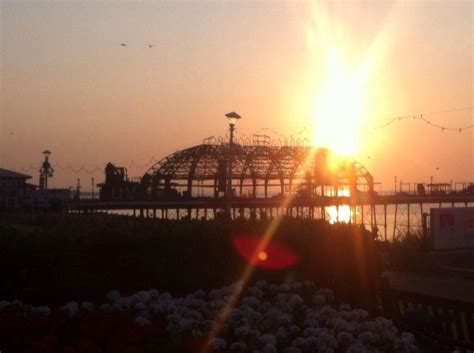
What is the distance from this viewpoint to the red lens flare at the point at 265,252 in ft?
33.4

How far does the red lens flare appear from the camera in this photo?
1017 centimetres

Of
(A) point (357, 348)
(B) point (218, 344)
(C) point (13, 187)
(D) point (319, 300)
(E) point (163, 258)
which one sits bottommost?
(A) point (357, 348)

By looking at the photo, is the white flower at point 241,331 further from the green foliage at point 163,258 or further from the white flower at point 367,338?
the green foliage at point 163,258

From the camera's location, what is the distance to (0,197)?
4425 centimetres

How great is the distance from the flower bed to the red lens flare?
780 millimetres

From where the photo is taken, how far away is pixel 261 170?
5400 centimetres

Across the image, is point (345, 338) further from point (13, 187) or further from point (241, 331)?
point (13, 187)

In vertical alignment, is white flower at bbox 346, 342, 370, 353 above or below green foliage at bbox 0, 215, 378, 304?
below

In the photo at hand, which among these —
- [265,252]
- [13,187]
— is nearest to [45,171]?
[13,187]

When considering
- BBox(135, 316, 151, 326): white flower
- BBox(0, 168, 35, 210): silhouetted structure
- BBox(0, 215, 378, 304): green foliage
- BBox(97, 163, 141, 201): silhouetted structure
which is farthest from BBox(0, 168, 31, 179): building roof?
BBox(135, 316, 151, 326): white flower

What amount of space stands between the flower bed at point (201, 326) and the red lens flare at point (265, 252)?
780mm

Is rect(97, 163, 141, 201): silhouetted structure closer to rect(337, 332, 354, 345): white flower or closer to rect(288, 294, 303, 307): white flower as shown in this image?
rect(288, 294, 303, 307): white flower

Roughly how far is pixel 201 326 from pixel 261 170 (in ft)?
154

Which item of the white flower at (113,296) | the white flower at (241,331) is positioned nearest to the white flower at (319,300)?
the white flower at (241,331)
